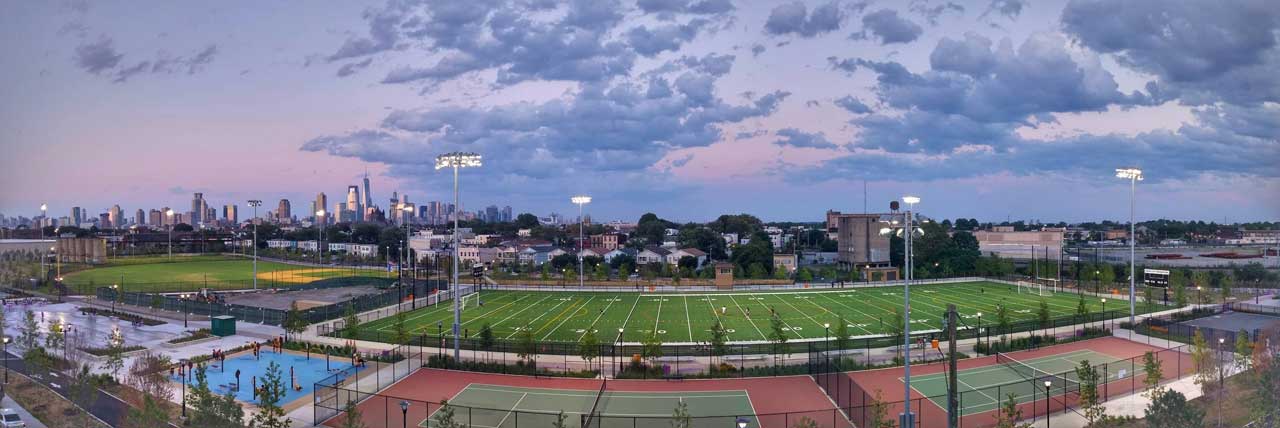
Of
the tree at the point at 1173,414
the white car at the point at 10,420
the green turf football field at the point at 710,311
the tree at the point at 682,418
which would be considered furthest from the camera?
the green turf football field at the point at 710,311

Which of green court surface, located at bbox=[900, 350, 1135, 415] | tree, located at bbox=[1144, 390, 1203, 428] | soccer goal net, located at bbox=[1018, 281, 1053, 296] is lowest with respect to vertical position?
soccer goal net, located at bbox=[1018, 281, 1053, 296]

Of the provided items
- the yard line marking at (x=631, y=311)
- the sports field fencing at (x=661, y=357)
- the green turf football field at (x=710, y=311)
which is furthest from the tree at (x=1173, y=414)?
the yard line marking at (x=631, y=311)

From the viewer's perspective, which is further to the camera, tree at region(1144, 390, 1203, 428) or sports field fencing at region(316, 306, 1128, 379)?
sports field fencing at region(316, 306, 1128, 379)

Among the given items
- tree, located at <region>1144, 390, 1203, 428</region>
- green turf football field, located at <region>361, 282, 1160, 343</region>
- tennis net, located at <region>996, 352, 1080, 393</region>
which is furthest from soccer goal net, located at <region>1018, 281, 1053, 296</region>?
tree, located at <region>1144, 390, 1203, 428</region>

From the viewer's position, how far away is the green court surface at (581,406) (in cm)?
2078

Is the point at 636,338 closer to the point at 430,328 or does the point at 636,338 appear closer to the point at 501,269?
the point at 430,328

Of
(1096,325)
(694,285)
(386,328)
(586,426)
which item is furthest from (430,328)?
(1096,325)

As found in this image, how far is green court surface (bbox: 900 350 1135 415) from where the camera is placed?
22.9 m

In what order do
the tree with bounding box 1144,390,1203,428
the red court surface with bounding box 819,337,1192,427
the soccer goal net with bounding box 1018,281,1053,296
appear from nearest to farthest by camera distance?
1. the tree with bounding box 1144,390,1203,428
2. the red court surface with bounding box 819,337,1192,427
3. the soccer goal net with bounding box 1018,281,1053,296

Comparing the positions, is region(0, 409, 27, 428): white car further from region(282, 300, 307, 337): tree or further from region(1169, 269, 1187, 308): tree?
region(1169, 269, 1187, 308): tree

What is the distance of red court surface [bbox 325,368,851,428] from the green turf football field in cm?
984

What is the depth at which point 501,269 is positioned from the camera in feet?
282

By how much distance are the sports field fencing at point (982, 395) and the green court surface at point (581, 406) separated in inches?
137

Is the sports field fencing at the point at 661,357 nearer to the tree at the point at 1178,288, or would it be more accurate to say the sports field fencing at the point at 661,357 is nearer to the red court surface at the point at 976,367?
the red court surface at the point at 976,367
